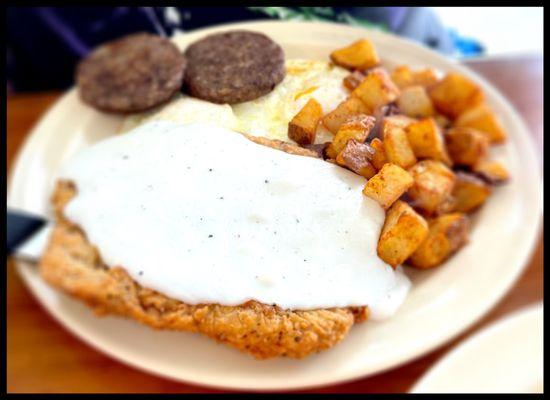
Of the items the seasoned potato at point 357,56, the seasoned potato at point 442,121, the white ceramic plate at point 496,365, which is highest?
the seasoned potato at point 357,56

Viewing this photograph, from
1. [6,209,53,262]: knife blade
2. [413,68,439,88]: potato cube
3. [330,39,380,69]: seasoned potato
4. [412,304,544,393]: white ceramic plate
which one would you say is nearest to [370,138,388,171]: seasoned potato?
[330,39,380,69]: seasoned potato

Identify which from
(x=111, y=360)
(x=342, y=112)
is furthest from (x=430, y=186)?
(x=111, y=360)

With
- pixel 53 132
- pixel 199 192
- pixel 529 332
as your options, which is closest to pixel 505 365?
pixel 529 332

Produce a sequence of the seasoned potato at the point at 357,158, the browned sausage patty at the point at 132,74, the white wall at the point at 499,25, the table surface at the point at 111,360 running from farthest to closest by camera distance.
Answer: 1. the table surface at the point at 111,360
2. the white wall at the point at 499,25
3. the browned sausage patty at the point at 132,74
4. the seasoned potato at the point at 357,158

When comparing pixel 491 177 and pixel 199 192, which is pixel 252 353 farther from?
pixel 491 177

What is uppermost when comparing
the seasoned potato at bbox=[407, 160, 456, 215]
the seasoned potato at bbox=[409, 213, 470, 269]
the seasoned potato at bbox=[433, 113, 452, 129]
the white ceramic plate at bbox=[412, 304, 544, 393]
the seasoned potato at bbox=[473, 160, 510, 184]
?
the seasoned potato at bbox=[407, 160, 456, 215]

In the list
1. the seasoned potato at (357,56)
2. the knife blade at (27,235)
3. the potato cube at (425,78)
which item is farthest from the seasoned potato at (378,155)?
the knife blade at (27,235)

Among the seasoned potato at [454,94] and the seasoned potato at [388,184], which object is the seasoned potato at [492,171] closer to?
the seasoned potato at [454,94]

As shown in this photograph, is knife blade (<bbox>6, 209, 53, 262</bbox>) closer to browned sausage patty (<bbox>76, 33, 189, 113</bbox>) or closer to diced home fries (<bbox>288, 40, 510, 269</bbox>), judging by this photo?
browned sausage patty (<bbox>76, 33, 189, 113</bbox>)
